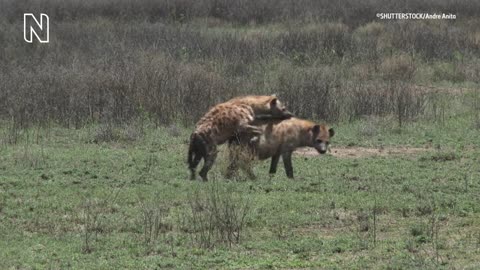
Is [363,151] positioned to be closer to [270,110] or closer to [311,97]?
[270,110]

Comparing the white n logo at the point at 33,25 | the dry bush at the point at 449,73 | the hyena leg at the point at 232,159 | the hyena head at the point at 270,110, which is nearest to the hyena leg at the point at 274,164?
the hyena head at the point at 270,110

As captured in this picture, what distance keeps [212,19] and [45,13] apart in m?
5.61

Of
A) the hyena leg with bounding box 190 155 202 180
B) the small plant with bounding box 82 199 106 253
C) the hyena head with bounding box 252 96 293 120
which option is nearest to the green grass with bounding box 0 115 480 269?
the small plant with bounding box 82 199 106 253

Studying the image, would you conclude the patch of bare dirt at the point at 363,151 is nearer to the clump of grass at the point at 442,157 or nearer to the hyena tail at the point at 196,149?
the clump of grass at the point at 442,157

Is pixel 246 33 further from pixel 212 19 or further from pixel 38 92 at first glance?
pixel 38 92

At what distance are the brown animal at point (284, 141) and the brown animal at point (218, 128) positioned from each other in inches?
4.8

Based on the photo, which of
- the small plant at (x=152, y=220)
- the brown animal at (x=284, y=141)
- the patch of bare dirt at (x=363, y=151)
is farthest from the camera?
the patch of bare dirt at (x=363, y=151)

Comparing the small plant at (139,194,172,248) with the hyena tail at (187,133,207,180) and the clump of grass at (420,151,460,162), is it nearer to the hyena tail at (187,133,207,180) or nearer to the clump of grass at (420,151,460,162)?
the hyena tail at (187,133,207,180)

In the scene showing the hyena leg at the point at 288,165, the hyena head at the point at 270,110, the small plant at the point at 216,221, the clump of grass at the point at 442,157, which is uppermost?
the hyena head at the point at 270,110

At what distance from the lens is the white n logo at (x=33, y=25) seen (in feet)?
87.8

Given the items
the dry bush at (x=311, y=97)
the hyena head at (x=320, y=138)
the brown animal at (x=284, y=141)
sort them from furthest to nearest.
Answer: the dry bush at (x=311, y=97), the hyena head at (x=320, y=138), the brown animal at (x=284, y=141)

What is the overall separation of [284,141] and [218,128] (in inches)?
40.3

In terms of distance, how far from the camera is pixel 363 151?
15.6 m

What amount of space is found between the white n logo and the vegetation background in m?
0.33
